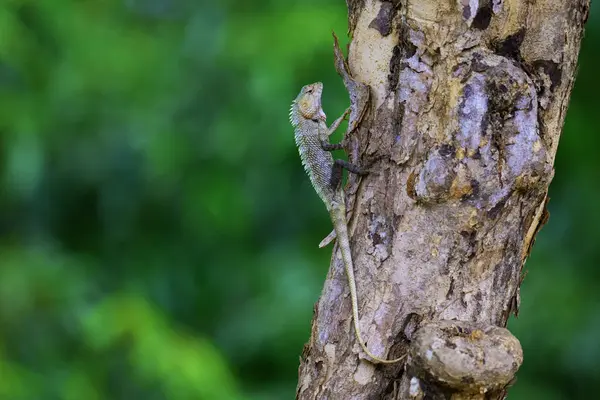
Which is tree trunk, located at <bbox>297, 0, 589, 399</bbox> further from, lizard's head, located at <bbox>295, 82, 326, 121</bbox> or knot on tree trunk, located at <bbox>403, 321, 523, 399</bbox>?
lizard's head, located at <bbox>295, 82, 326, 121</bbox>

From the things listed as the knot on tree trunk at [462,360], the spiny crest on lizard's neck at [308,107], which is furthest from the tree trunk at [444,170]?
the spiny crest on lizard's neck at [308,107]

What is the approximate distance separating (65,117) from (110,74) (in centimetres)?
41

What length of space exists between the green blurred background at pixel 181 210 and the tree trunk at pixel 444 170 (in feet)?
7.47

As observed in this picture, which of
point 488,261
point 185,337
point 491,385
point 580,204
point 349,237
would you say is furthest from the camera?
point 580,204

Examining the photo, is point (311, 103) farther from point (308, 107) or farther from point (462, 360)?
point (462, 360)

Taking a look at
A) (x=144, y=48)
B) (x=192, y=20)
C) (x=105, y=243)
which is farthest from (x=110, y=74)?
(x=105, y=243)

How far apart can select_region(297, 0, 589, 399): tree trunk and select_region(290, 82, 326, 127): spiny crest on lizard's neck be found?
109 cm

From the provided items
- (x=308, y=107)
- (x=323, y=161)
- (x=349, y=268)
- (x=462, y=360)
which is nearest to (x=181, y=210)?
(x=308, y=107)

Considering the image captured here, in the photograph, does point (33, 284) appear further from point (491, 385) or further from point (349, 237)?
point (491, 385)

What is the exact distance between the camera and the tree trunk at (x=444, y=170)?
2229 millimetres

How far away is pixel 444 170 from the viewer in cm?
223

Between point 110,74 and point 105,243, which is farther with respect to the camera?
point 105,243

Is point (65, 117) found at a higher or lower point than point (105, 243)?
higher

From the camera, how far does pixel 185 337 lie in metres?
4.73
